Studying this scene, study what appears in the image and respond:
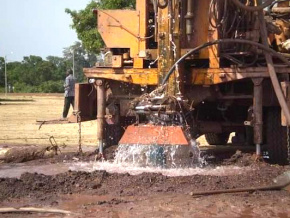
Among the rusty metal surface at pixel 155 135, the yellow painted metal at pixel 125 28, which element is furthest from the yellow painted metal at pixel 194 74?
the rusty metal surface at pixel 155 135

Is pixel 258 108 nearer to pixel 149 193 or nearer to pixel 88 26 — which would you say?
pixel 149 193

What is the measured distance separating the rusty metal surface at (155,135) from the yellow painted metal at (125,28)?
1449 mm

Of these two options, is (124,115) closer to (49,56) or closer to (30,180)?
(30,180)

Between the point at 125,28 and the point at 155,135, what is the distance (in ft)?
6.68

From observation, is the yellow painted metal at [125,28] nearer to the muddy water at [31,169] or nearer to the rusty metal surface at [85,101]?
the rusty metal surface at [85,101]

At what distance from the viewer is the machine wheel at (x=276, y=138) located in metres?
9.09

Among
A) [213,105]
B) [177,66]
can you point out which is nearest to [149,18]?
[177,66]

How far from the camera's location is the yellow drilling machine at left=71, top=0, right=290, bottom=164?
8.23m

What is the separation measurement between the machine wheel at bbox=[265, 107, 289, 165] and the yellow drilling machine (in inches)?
0.6

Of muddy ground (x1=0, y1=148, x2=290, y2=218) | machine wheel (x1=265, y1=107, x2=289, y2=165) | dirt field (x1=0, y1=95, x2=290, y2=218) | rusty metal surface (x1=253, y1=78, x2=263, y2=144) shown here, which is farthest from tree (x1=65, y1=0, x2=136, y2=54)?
muddy ground (x1=0, y1=148, x2=290, y2=218)

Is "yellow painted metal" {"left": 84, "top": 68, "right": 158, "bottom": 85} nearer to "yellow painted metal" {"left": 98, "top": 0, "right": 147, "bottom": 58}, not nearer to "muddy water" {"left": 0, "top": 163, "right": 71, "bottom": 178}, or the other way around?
"yellow painted metal" {"left": 98, "top": 0, "right": 147, "bottom": 58}

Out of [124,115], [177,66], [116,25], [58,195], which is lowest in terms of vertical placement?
[58,195]

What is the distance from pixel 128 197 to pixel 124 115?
3.25 m

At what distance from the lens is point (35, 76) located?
92.8 metres
